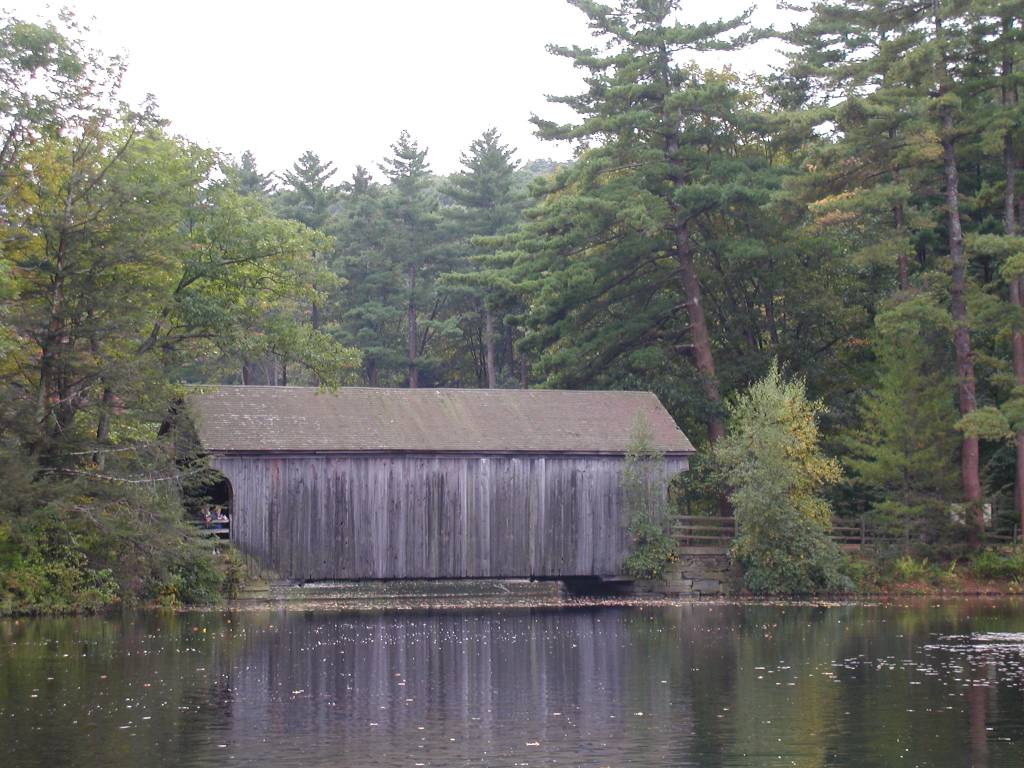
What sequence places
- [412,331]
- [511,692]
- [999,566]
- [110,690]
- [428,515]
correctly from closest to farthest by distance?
[110,690], [511,692], [428,515], [999,566], [412,331]

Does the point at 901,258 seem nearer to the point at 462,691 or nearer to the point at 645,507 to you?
the point at 645,507

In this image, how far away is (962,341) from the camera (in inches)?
1508

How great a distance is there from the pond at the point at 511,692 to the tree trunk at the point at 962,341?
9916mm

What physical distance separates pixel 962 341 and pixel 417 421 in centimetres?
1537

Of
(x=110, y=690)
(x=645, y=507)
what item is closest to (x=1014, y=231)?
(x=645, y=507)

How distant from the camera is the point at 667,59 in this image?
4300 centimetres

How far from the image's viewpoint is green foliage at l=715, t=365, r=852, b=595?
35.3 m

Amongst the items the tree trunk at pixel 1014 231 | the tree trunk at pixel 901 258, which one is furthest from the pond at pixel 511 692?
the tree trunk at pixel 901 258

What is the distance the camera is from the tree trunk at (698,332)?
4372 centimetres

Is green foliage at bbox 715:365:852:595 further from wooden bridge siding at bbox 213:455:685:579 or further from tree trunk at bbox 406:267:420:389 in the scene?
tree trunk at bbox 406:267:420:389

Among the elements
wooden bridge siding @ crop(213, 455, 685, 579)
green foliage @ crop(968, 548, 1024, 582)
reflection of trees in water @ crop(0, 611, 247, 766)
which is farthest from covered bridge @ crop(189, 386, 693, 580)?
green foliage @ crop(968, 548, 1024, 582)

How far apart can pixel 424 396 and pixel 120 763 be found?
985 inches

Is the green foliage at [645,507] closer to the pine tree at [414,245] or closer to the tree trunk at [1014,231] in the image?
the tree trunk at [1014,231]

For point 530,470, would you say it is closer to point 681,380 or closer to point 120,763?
point 681,380
